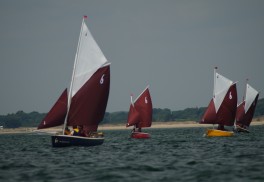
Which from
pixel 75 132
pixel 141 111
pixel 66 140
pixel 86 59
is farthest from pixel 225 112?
pixel 66 140

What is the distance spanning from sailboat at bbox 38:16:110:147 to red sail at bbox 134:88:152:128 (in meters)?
28.1

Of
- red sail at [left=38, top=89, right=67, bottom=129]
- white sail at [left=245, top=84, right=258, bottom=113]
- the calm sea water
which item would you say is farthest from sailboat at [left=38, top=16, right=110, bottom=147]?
white sail at [left=245, top=84, right=258, bottom=113]

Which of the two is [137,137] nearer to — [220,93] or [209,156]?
[220,93]

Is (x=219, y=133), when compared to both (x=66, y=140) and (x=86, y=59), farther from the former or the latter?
(x=66, y=140)

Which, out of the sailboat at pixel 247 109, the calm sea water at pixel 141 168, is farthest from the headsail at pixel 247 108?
the calm sea water at pixel 141 168

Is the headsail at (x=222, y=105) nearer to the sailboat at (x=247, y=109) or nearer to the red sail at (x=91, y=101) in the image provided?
the sailboat at (x=247, y=109)

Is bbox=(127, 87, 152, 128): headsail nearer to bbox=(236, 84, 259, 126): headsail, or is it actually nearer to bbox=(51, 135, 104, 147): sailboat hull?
bbox=(236, 84, 259, 126): headsail

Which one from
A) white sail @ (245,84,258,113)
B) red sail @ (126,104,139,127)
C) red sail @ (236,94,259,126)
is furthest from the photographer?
white sail @ (245,84,258,113)

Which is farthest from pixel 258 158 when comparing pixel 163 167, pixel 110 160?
pixel 110 160

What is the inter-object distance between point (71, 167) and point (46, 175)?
3465 millimetres

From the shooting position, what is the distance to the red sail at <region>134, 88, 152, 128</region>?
3039 inches

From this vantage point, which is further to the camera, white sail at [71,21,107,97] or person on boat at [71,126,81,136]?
white sail at [71,21,107,97]

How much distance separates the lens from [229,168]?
1121 inches

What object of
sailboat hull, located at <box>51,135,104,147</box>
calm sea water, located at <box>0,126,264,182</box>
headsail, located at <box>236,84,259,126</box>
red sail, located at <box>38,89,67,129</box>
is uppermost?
headsail, located at <box>236,84,259,126</box>
